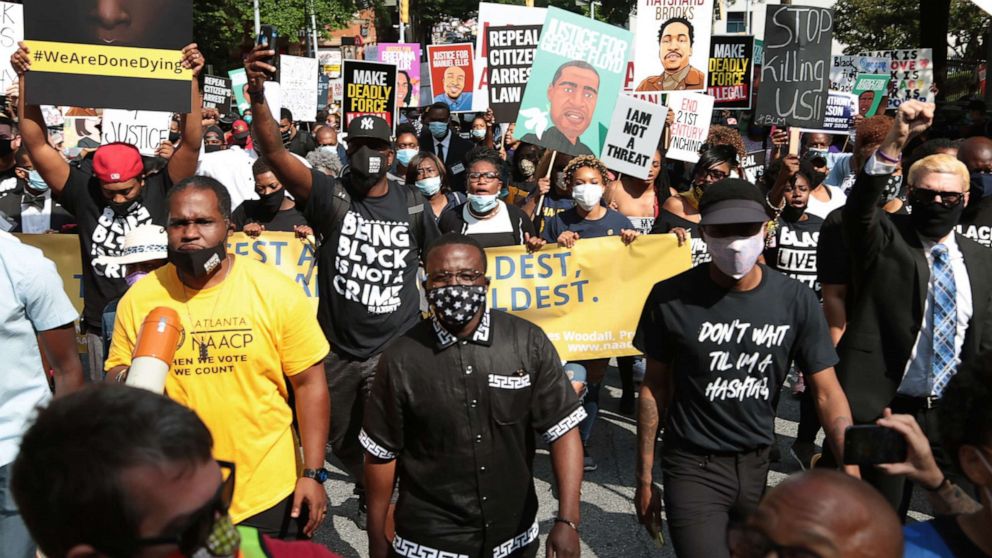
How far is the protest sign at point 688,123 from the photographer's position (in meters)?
10.4

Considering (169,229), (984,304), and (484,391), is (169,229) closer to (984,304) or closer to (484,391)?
(484,391)

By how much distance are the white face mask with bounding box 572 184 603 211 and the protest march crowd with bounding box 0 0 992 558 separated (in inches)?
0.8

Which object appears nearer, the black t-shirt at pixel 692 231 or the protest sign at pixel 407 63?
the black t-shirt at pixel 692 231

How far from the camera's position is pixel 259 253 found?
7.26m

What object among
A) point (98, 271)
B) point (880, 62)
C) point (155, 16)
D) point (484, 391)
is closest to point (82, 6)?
point (155, 16)

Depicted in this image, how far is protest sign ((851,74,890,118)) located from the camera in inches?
595

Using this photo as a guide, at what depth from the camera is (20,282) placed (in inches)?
134

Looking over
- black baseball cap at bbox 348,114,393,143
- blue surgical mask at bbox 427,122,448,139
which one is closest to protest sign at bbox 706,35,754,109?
blue surgical mask at bbox 427,122,448,139

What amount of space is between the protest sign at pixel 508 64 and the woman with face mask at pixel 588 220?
2.55 meters

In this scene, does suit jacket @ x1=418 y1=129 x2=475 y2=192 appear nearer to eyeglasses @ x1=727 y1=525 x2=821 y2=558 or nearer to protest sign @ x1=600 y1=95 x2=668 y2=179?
protest sign @ x1=600 y1=95 x2=668 y2=179

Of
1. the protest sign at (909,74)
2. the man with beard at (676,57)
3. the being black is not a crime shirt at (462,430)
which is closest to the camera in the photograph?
the being black is not a crime shirt at (462,430)

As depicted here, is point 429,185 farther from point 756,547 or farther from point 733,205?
point 756,547

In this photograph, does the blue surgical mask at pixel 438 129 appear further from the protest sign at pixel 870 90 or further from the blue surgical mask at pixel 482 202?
the protest sign at pixel 870 90

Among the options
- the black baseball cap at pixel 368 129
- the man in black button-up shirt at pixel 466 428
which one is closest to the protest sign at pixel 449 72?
the black baseball cap at pixel 368 129
